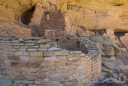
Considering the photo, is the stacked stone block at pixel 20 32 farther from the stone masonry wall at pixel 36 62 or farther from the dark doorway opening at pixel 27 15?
the dark doorway opening at pixel 27 15

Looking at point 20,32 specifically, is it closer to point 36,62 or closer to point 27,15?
point 36,62

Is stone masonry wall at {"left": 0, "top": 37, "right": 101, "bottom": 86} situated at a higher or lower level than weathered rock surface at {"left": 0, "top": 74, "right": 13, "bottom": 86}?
higher

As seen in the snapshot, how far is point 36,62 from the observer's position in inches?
97.3

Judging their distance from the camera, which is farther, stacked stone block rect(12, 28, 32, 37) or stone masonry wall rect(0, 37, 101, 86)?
stacked stone block rect(12, 28, 32, 37)

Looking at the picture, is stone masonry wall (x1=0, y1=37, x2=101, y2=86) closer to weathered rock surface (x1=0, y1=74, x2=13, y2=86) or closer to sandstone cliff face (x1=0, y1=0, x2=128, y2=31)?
weathered rock surface (x1=0, y1=74, x2=13, y2=86)

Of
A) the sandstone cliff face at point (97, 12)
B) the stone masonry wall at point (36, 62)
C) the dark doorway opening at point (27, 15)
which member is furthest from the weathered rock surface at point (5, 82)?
the sandstone cliff face at point (97, 12)

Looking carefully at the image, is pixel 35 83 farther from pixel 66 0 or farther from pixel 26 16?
pixel 66 0

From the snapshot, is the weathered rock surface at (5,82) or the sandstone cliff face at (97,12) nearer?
the weathered rock surface at (5,82)

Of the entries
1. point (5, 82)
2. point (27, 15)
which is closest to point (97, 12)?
point (27, 15)

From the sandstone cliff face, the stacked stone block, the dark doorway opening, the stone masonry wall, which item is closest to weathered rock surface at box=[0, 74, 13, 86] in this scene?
the stone masonry wall

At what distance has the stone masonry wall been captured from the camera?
2.47 metres

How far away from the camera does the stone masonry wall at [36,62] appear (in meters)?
2.47

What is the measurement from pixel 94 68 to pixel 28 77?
156 cm

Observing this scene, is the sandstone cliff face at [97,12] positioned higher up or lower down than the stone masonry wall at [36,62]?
higher up
